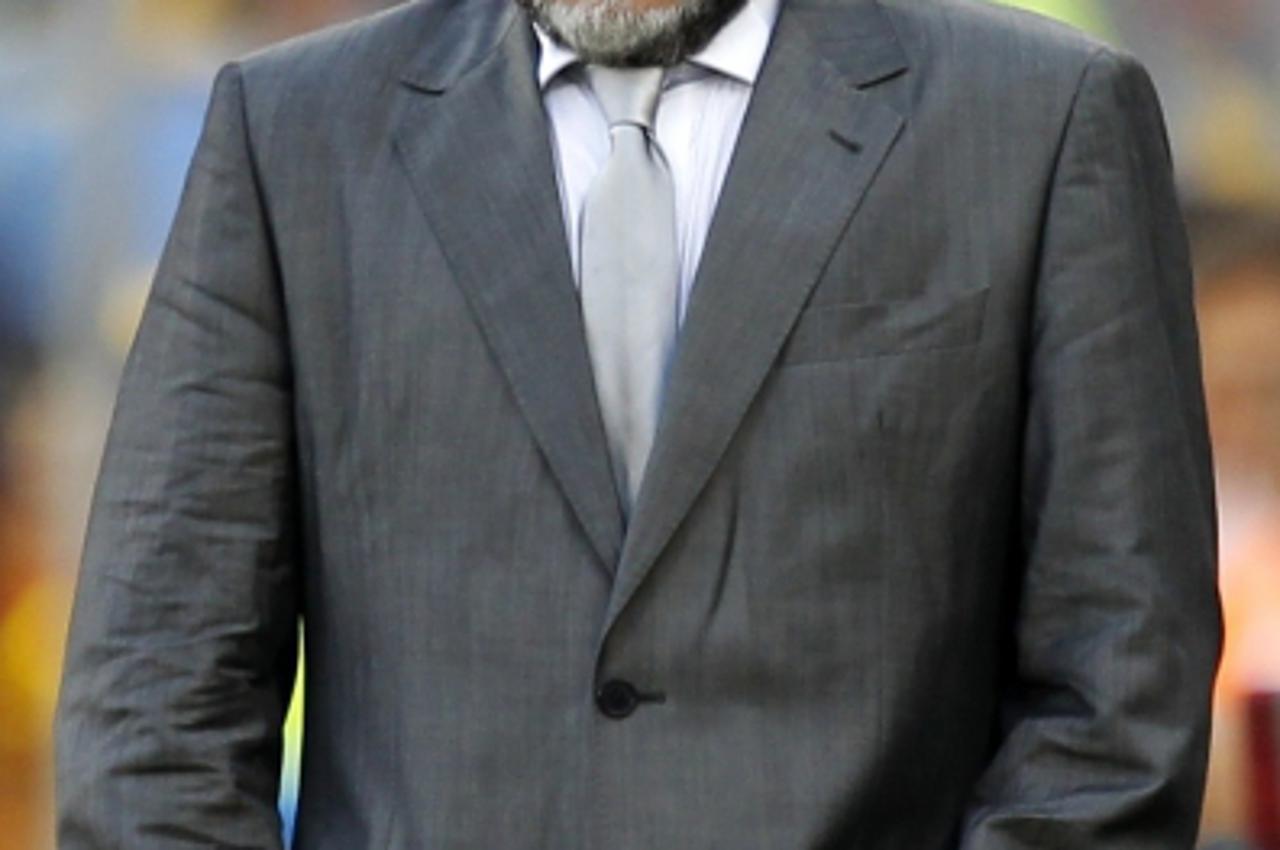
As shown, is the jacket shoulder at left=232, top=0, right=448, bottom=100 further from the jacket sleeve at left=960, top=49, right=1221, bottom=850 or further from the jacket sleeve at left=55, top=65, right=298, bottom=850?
the jacket sleeve at left=960, top=49, right=1221, bottom=850

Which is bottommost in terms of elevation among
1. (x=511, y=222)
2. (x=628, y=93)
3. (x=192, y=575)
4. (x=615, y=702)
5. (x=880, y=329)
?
(x=615, y=702)

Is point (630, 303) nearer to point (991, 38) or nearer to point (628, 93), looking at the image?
point (628, 93)

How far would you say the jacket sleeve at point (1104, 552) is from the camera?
3148mm

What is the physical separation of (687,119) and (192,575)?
601mm

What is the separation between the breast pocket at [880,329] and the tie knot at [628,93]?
245mm

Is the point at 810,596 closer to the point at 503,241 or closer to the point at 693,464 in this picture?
the point at 693,464

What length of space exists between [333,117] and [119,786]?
25.1 inches

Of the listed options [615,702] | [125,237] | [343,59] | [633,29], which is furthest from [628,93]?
[125,237]

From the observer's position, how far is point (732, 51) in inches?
130

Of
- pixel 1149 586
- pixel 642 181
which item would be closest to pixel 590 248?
pixel 642 181

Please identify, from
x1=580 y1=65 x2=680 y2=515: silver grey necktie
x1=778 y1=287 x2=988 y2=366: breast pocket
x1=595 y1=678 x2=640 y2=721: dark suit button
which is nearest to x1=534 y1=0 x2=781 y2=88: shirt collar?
x1=580 y1=65 x2=680 y2=515: silver grey necktie

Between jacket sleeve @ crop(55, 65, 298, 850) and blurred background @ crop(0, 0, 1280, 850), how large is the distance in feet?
5.90

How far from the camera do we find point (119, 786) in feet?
10.5

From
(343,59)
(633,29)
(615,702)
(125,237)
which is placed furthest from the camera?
(125,237)
